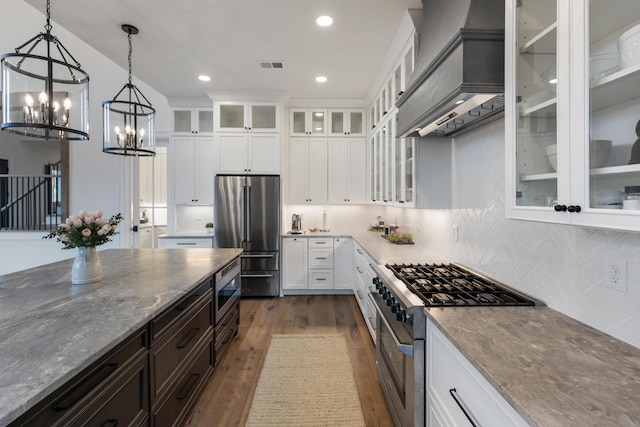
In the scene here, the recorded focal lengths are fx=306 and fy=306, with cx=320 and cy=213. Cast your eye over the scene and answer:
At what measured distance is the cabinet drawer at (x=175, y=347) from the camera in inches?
60.7

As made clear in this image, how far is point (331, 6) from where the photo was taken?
2424mm

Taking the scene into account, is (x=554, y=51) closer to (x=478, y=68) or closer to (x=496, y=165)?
(x=478, y=68)

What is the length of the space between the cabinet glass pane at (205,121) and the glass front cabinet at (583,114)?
14.4ft

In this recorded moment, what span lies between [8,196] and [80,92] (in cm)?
447

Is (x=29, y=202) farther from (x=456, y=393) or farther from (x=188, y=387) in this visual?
(x=456, y=393)

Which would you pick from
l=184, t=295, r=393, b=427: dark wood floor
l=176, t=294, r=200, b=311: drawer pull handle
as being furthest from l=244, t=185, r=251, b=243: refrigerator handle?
l=176, t=294, r=200, b=311: drawer pull handle

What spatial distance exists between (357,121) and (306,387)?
150 inches

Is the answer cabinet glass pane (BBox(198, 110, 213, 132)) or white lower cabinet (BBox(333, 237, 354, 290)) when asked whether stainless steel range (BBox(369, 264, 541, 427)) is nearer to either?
white lower cabinet (BBox(333, 237, 354, 290))

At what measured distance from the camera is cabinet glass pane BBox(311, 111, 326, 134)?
4.81 meters

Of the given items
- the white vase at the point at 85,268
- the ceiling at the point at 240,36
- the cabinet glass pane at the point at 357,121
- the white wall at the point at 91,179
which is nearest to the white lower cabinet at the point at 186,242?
the white wall at the point at 91,179

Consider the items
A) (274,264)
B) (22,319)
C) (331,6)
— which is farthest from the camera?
(274,264)

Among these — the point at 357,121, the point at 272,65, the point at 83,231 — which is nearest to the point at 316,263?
the point at 357,121

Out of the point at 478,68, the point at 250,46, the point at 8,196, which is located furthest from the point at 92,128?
the point at 478,68

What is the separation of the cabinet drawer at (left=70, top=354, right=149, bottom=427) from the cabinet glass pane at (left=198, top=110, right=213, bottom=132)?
396 cm
